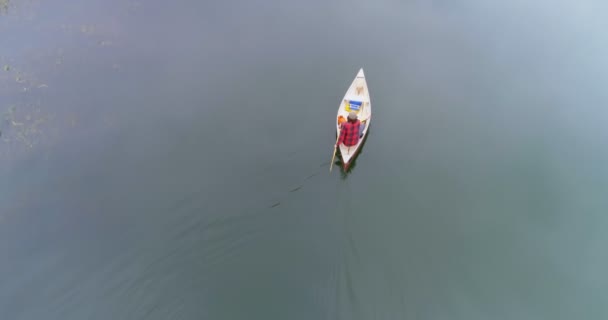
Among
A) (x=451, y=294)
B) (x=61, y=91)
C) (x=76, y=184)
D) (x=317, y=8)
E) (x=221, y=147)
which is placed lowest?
(x=451, y=294)

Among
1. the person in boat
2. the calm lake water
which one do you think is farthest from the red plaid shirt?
the calm lake water

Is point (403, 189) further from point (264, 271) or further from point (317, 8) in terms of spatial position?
point (317, 8)

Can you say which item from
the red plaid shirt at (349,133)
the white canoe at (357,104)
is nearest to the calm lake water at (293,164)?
the white canoe at (357,104)

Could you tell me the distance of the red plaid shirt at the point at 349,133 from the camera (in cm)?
1012

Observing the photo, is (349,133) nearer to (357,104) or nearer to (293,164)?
(293,164)

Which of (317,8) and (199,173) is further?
(317,8)

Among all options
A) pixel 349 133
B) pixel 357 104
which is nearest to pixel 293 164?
pixel 349 133

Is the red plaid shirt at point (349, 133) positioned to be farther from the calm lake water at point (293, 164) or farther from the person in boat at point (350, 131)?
the calm lake water at point (293, 164)

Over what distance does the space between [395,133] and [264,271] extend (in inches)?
239

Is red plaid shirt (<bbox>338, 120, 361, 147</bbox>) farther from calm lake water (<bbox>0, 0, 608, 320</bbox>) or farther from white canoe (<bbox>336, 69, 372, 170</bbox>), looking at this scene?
calm lake water (<bbox>0, 0, 608, 320</bbox>)

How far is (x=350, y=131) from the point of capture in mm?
10211

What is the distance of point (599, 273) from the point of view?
887 cm

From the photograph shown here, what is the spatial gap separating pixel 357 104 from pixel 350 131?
207cm

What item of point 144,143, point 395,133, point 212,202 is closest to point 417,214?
point 395,133
